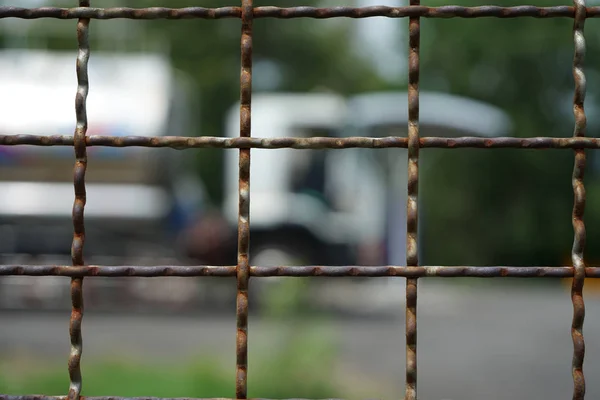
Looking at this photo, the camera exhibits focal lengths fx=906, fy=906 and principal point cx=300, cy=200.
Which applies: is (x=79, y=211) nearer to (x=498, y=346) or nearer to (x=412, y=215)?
(x=412, y=215)

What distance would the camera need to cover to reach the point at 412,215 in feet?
4.45

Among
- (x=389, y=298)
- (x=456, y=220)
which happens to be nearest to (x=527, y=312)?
(x=389, y=298)

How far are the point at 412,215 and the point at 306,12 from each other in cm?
34

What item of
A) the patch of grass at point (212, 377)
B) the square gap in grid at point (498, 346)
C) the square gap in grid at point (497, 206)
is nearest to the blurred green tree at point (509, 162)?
the square gap in grid at point (497, 206)

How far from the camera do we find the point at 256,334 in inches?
319

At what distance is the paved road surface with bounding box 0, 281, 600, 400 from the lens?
23.1 ft

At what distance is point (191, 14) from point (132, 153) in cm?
969

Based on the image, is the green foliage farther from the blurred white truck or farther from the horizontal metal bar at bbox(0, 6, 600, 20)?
the blurred white truck

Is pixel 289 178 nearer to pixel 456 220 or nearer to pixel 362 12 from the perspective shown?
pixel 456 220

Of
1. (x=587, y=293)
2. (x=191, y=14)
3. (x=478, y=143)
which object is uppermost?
(x=191, y=14)

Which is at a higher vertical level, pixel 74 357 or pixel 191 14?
pixel 191 14

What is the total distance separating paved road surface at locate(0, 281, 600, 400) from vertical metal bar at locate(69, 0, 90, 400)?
167 inches

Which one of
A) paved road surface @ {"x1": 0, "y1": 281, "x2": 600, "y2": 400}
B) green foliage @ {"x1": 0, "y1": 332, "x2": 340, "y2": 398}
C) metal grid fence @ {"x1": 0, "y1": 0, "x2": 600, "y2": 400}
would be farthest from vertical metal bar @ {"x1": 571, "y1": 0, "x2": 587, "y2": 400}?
paved road surface @ {"x1": 0, "y1": 281, "x2": 600, "y2": 400}

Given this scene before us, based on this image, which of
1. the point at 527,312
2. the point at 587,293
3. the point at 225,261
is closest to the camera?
the point at 225,261
